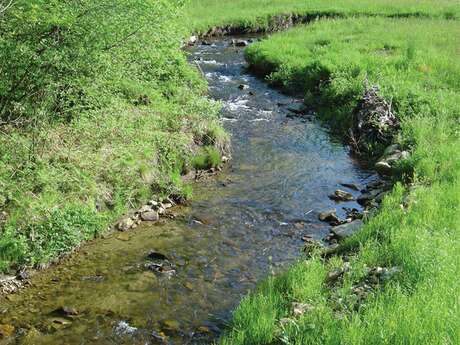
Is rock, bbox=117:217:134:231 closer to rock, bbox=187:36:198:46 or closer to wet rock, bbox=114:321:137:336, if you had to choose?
wet rock, bbox=114:321:137:336

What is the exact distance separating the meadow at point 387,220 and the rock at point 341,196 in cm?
150

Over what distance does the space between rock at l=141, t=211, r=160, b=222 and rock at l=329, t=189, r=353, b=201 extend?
4.98 meters

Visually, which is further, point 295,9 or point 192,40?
point 295,9

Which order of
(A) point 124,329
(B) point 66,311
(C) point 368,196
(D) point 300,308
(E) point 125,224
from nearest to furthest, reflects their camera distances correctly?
(D) point 300,308, (A) point 124,329, (B) point 66,311, (E) point 125,224, (C) point 368,196

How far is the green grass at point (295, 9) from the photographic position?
40.9 metres

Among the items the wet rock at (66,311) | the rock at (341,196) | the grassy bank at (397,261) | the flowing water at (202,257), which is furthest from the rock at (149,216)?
the rock at (341,196)

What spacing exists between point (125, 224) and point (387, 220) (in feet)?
19.9

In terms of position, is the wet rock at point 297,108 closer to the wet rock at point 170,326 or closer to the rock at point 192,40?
the wet rock at point 170,326

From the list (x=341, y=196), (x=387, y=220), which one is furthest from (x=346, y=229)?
(x=341, y=196)

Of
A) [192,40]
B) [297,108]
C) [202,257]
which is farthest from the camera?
[192,40]

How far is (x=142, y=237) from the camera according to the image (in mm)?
12555

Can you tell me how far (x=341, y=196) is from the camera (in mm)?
15039

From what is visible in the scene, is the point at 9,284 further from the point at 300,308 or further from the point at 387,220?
the point at 387,220

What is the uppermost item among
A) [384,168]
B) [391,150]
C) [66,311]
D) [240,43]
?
[240,43]
